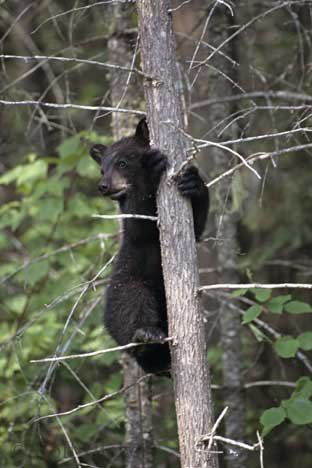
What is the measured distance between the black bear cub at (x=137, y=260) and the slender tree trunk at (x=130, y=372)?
2.28 feet

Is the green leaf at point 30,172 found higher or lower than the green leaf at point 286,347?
higher

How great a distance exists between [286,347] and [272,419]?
17.8 inches

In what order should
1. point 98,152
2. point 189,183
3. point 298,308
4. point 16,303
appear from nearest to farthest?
point 189,183 < point 298,308 < point 98,152 < point 16,303

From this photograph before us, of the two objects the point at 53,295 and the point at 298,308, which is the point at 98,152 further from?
the point at 53,295

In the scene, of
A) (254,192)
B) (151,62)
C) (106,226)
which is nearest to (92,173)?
(106,226)

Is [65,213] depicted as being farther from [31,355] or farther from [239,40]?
[239,40]

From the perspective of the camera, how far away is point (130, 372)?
17.4 ft

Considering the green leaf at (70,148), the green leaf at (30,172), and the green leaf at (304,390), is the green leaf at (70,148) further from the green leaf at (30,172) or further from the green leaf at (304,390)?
the green leaf at (304,390)

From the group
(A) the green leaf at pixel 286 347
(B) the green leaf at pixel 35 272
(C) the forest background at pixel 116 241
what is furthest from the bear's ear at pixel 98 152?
(A) the green leaf at pixel 286 347

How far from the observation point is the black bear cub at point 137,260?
4.30 meters

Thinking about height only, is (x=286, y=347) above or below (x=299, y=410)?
above

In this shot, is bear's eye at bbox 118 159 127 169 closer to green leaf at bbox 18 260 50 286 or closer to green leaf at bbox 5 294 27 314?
green leaf at bbox 18 260 50 286

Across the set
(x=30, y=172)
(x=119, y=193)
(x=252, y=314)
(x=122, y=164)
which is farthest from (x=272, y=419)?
(x=30, y=172)

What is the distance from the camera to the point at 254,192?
6766 millimetres
